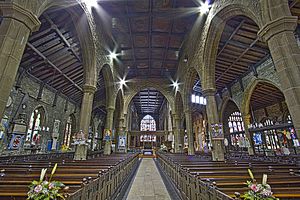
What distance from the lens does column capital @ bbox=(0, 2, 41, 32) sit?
361 centimetres

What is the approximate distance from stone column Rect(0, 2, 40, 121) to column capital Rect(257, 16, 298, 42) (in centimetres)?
579

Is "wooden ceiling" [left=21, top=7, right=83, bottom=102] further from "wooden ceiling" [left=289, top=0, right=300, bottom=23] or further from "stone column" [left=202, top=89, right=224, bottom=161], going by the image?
"wooden ceiling" [left=289, top=0, right=300, bottom=23]

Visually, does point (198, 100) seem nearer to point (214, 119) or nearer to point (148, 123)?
point (214, 119)

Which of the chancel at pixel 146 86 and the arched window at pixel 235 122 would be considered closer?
the chancel at pixel 146 86

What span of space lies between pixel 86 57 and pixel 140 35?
16.5 ft

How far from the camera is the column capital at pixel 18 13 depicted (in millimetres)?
3615

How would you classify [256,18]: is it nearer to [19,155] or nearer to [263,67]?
[263,67]

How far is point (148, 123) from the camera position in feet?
129

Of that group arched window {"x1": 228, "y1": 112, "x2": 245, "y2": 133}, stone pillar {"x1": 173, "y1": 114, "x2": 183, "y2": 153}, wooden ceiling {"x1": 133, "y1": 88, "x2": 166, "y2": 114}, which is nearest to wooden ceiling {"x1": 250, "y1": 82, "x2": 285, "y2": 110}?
arched window {"x1": 228, "y1": 112, "x2": 245, "y2": 133}

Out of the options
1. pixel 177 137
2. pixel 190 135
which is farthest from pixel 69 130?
pixel 190 135

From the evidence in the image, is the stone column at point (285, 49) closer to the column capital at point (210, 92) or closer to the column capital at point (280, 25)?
the column capital at point (280, 25)

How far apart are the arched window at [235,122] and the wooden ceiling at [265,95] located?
2473 mm

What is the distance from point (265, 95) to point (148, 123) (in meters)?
28.3

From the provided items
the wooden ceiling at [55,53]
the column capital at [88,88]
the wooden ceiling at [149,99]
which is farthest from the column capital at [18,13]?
the wooden ceiling at [149,99]
